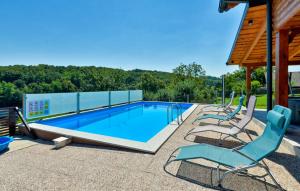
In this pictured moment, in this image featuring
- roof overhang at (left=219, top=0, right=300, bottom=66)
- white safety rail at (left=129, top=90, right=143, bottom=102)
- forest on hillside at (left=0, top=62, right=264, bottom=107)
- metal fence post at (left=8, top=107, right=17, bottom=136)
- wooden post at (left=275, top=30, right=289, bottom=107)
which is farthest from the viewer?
forest on hillside at (left=0, top=62, right=264, bottom=107)

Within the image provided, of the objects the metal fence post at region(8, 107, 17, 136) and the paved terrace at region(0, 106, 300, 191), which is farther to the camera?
the metal fence post at region(8, 107, 17, 136)

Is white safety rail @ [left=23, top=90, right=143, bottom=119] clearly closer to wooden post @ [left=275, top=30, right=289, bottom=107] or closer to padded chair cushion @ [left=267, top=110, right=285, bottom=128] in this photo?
padded chair cushion @ [left=267, top=110, right=285, bottom=128]

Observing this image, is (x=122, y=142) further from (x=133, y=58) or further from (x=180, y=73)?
(x=133, y=58)

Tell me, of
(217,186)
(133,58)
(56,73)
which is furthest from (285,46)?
(56,73)

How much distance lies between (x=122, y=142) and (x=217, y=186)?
2.24 m

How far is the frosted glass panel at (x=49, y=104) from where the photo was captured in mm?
6685

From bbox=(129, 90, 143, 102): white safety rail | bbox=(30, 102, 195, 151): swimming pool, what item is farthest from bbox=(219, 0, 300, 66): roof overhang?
bbox=(129, 90, 143, 102): white safety rail

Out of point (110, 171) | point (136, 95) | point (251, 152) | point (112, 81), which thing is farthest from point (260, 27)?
Result: point (112, 81)

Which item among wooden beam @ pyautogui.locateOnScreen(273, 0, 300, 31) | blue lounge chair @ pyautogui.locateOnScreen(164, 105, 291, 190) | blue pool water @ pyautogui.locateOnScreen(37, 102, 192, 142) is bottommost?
blue pool water @ pyautogui.locateOnScreen(37, 102, 192, 142)

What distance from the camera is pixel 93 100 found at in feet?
35.8

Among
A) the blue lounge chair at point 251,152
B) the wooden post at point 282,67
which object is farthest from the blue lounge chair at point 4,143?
the wooden post at point 282,67

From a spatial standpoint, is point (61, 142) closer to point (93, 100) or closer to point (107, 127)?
point (107, 127)

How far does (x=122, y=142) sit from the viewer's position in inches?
165

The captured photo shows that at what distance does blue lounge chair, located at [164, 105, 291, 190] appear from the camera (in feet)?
A: 7.89
